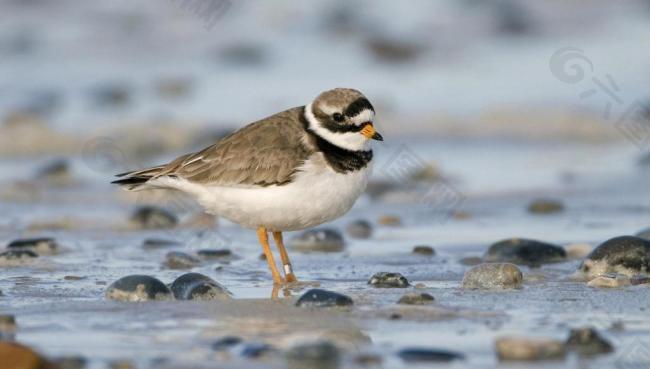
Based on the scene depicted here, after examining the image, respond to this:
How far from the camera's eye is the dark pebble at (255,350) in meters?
4.36

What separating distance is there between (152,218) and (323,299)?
9.96 feet

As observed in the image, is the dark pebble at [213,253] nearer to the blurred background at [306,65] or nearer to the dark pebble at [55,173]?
the dark pebble at [55,173]

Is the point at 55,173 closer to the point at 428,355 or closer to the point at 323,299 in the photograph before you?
the point at 323,299

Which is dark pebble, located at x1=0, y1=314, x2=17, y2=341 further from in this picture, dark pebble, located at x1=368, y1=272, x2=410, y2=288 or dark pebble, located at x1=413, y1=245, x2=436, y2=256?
dark pebble, located at x1=413, y1=245, x2=436, y2=256

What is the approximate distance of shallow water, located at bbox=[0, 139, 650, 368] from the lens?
4.64 metres

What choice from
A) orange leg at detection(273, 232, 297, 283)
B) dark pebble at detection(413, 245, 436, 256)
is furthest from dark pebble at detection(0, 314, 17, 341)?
dark pebble at detection(413, 245, 436, 256)

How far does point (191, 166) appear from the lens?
6.55 meters

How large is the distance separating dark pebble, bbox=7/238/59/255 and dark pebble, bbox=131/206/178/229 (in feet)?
3.28

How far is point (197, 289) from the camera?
5625mm

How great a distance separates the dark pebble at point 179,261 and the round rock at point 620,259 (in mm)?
2236

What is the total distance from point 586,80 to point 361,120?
7.06 m

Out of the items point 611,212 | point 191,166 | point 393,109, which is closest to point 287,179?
point 191,166

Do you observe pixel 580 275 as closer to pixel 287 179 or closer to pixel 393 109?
pixel 287 179

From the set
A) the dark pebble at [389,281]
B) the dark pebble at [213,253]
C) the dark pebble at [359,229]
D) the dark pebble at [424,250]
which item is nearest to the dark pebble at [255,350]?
the dark pebble at [389,281]
